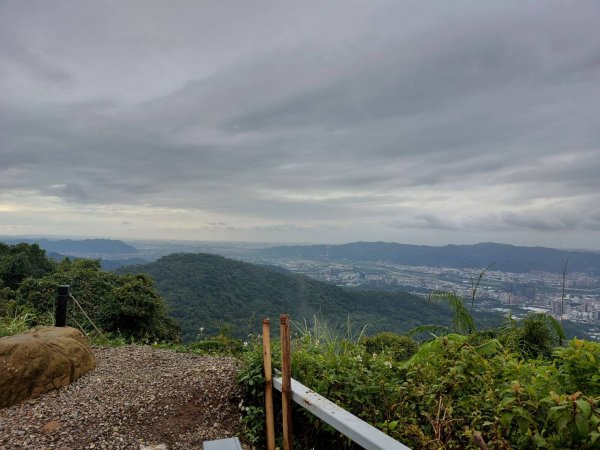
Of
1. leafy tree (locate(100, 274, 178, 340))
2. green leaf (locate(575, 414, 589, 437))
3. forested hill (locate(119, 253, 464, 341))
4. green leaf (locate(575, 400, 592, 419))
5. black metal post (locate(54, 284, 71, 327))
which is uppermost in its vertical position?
green leaf (locate(575, 400, 592, 419))

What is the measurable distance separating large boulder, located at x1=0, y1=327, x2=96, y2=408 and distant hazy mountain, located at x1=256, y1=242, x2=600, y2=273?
19.5 feet

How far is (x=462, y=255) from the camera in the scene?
36.5 meters

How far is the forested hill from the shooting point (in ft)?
68.3

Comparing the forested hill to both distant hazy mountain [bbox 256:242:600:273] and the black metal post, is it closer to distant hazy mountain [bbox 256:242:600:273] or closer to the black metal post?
distant hazy mountain [bbox 256:242:600:273]

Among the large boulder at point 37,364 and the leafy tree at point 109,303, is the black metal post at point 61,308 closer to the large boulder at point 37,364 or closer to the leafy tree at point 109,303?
the large boulder at point 37,364

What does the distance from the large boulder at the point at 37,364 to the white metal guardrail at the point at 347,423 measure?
3.33 meters

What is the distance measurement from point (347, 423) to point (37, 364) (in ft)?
13.6

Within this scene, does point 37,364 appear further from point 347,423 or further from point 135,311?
point 135,311

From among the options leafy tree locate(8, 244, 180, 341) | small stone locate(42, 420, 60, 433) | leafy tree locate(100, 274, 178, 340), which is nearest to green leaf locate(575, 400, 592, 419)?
small stone locate(42, 420, 60, 433)

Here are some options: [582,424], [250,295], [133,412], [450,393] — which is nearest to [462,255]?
[250,295]

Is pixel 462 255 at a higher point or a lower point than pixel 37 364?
higher

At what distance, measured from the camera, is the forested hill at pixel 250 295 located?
20828mm

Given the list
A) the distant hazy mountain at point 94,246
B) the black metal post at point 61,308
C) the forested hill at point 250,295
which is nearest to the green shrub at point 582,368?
the black metal post at point 61,308

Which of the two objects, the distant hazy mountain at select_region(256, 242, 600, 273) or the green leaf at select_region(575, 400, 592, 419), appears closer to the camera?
the green leaf at select_region(575, 400, 592, 419)
